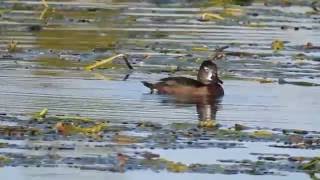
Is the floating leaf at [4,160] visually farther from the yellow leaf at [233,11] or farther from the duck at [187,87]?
the yellow leaf at [233,11]

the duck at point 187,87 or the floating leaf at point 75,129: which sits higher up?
the duck at point 187,87

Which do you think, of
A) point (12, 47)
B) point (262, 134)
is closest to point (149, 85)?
point (262, 134)

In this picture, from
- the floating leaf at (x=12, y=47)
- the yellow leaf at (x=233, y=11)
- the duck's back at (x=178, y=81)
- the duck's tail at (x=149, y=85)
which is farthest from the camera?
the yellow leaf at (x=233, y=11)

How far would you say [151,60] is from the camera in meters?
20.4

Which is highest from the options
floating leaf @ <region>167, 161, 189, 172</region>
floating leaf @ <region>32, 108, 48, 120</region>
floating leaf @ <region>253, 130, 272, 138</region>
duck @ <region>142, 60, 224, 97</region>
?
duck @ <region>142, 60, 224, 97</region>

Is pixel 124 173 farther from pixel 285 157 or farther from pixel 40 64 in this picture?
pixel 40 64

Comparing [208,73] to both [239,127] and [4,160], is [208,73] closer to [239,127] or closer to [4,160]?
[239,127]

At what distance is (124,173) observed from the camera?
40.7 ft

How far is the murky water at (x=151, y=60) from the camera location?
15.5m

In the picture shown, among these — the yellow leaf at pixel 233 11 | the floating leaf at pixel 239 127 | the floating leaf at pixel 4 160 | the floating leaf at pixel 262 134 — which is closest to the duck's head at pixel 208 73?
the floating leaf at pixel 239 127

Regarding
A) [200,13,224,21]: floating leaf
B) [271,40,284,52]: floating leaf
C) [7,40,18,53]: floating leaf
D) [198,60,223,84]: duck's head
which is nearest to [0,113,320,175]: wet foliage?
[198,60,223,84]: duck's head

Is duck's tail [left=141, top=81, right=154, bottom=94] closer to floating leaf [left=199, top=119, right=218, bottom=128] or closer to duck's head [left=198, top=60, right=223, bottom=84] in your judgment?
duck's head [left=198, top=60, right=223, bottom=84]

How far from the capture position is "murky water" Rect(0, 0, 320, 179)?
51.0 ft

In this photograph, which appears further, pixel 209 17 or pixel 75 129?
A: pixel 209 17
